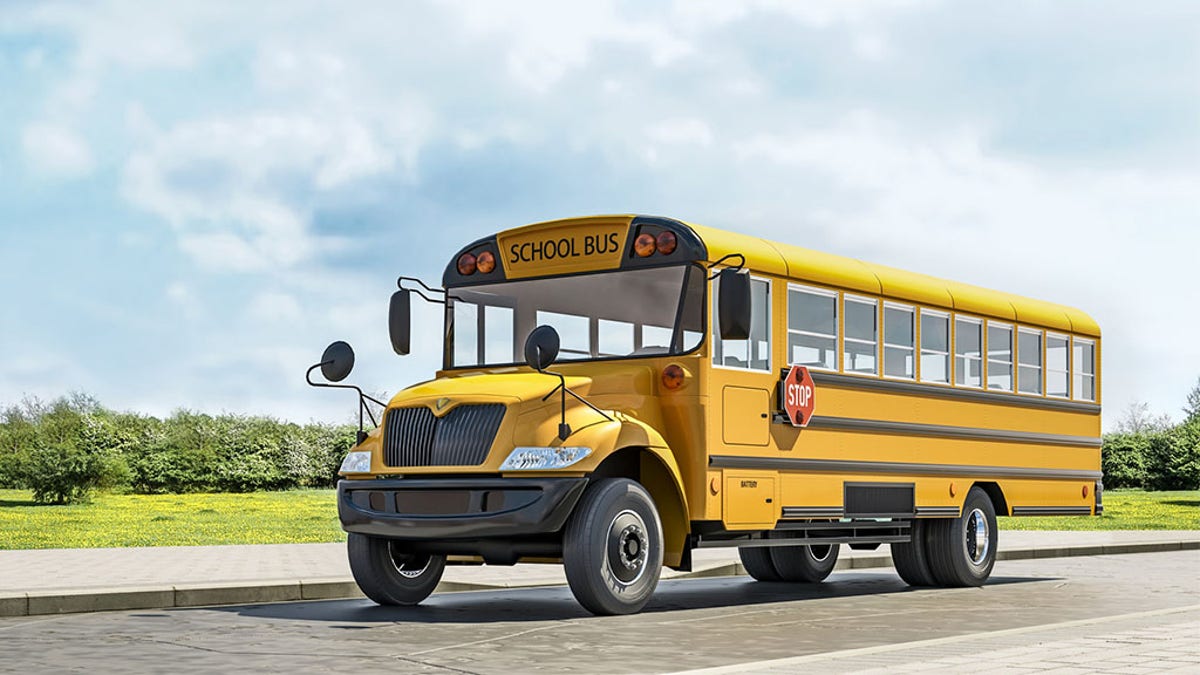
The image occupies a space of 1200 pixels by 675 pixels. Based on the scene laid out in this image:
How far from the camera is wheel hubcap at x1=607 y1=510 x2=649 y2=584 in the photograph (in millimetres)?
12555

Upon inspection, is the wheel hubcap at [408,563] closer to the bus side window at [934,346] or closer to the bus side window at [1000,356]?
the bus side window at [934,346]

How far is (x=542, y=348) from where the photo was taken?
12273 millimetres

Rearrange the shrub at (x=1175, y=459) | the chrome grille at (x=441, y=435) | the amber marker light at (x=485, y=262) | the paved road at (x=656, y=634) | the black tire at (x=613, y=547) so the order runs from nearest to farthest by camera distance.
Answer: the paved road at (x=656, y=634)
the black tire at (x=613, y=547)
the chrome grille at (x=441, y=435)
the amber marker light at (x=485, y=262)
the shrub at (x=1175, y=459)

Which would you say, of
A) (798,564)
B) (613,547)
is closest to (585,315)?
(613,547)

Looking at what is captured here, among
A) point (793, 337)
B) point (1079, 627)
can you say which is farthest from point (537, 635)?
point (793, 337)

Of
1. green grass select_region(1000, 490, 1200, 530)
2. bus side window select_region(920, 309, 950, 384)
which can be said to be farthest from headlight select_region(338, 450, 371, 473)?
green grass select_region(1000, 490, 1200, 530)

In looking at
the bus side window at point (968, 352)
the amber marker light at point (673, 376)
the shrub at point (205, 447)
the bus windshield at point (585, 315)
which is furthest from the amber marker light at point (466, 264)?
the shrub at point (205, 447)

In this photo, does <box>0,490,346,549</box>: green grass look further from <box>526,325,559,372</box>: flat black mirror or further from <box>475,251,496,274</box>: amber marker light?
<box>526,325,559,372</box>: flat black mirror

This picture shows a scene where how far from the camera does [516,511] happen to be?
1236 cm

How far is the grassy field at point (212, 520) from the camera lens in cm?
2542

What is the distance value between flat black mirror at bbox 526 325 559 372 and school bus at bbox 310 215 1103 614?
0.06ft

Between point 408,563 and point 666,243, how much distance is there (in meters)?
3.55

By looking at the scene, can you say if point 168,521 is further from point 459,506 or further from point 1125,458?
point 1125,458

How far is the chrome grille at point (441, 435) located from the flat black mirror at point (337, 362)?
0.68 metres
